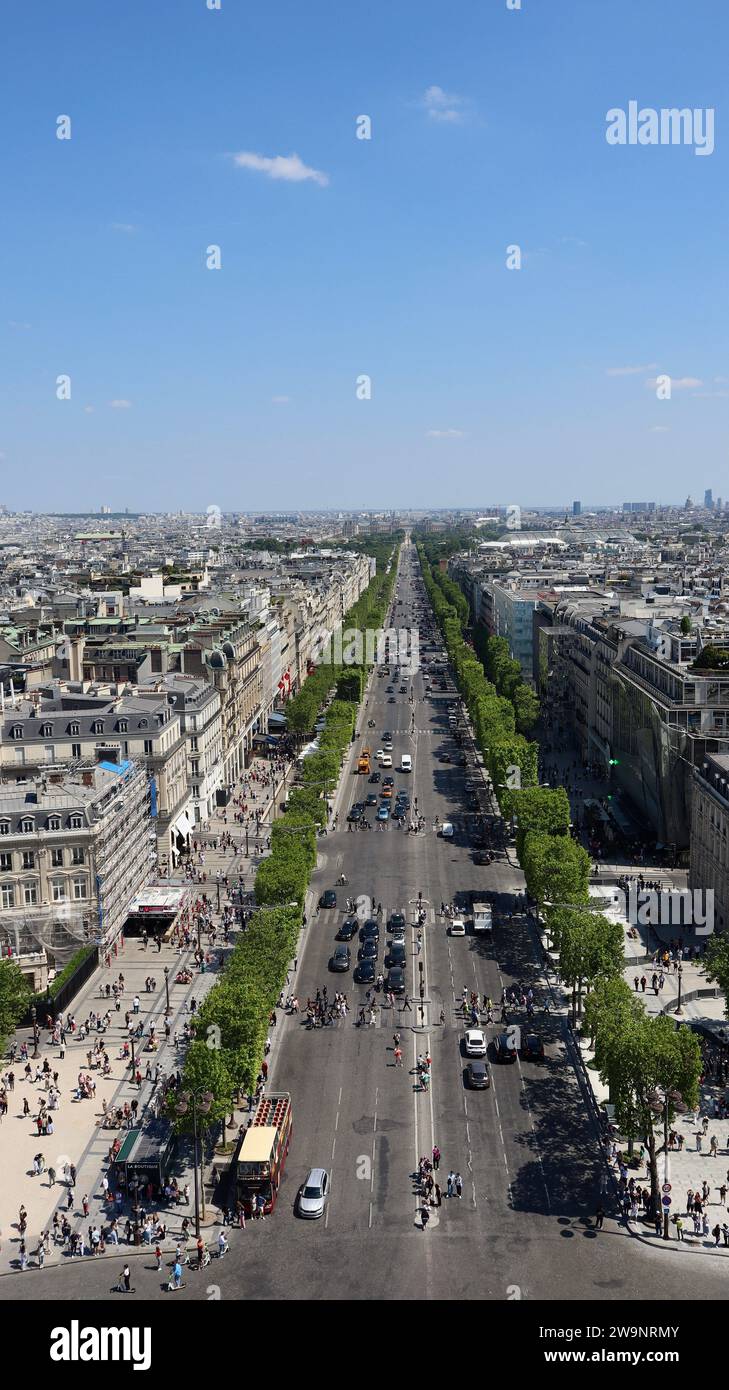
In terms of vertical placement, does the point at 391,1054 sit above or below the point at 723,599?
below

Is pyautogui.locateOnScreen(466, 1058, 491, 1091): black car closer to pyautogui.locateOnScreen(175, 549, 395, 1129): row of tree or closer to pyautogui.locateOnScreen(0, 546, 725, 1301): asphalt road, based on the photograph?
pyautogui.locateOnScreen(0, 546, 725, 1301): asphalt road

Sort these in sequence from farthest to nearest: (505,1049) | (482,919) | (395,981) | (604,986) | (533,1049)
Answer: (482,919) < (395,981) < (533,1049) < (505,1049) < (604,986)

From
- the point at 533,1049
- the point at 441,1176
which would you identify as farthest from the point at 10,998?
the point at 533,1049

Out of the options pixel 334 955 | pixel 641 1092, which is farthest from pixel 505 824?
pixel 641 1092

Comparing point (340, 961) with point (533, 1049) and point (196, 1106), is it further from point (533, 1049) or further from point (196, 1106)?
point (196, 1106)
